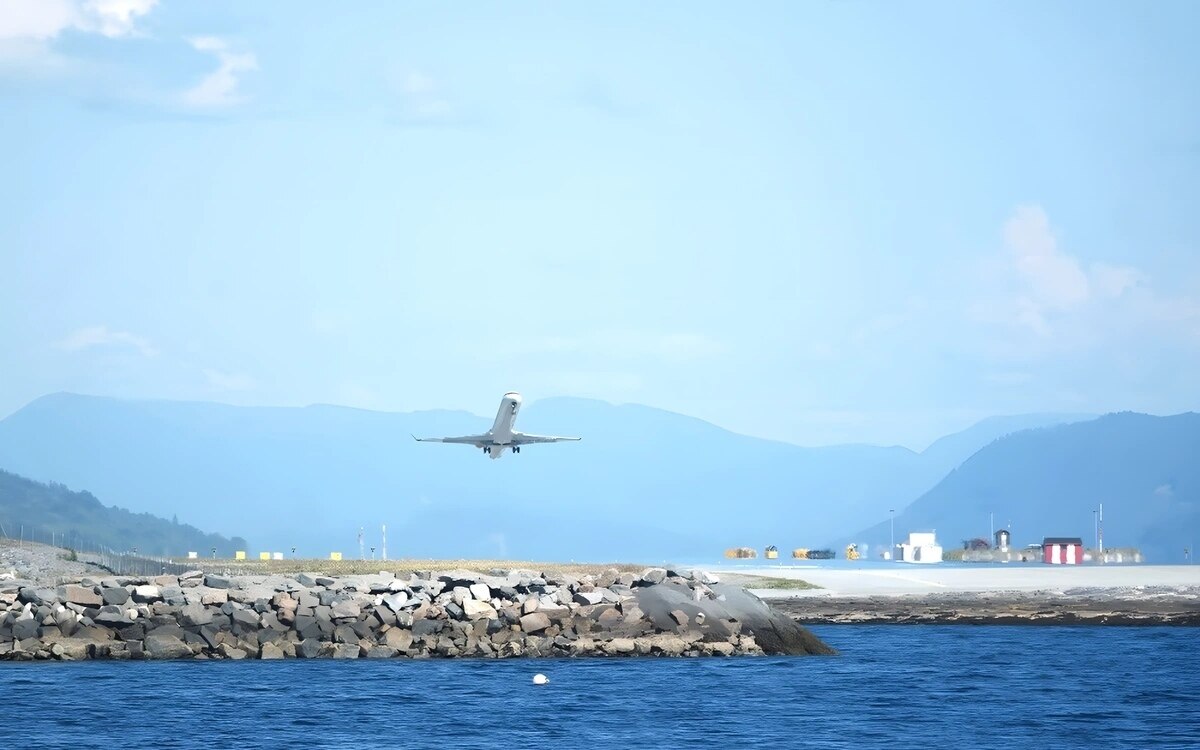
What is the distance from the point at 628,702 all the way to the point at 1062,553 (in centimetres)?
10579

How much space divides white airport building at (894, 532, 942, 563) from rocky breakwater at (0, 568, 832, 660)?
315ft

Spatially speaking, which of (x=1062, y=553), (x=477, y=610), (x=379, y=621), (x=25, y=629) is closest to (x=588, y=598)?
(x=477, y=610)

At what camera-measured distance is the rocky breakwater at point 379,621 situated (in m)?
60.7

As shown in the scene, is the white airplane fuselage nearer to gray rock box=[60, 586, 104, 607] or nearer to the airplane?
the airplane

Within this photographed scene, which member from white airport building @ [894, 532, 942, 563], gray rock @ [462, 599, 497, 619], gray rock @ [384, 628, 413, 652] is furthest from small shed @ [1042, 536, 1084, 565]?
gray rock @ [384, 628, 413, 652]

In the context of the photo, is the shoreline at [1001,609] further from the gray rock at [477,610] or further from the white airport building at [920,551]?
the white airport building at [920,551]

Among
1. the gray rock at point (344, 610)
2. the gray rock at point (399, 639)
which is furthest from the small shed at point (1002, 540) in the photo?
the gray rock at point (344, 610)

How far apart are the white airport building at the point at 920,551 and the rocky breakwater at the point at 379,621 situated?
9596 cm

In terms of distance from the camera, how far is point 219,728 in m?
45.4

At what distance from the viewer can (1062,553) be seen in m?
149

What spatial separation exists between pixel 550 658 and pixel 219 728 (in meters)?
17.3

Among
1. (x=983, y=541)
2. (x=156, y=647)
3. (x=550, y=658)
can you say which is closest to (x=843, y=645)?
(x=550, y=658)

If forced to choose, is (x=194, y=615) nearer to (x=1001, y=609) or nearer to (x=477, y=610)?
(x=477, y=610)

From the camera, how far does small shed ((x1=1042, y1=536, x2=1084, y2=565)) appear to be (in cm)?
14775
